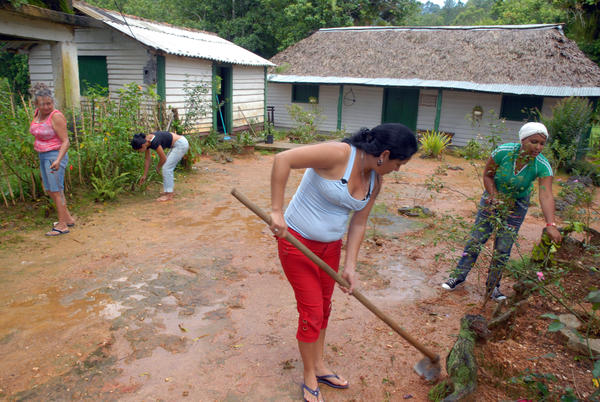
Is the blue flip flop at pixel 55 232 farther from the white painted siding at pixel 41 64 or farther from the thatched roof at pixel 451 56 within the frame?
the thatched roof at pixel 451 56

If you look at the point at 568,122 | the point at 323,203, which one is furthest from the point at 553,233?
the point at 568,122

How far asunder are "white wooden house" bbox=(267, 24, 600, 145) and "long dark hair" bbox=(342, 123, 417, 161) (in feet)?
37.9

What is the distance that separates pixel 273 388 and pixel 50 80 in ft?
35.2

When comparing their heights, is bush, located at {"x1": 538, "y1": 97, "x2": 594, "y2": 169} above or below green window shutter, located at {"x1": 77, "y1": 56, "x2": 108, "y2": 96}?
below

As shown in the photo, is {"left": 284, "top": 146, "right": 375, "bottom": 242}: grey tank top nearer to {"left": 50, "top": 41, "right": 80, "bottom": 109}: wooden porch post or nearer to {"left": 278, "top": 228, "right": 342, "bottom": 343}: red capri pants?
{"left": 278, "top": 228, "right": 342, "bottom": 343}: red capri pants

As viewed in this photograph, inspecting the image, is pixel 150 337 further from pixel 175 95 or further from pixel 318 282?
pixel 175 95

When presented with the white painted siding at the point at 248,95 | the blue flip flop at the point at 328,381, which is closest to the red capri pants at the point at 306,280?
the blue flip flop at the point at 328,381

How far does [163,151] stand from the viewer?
6820mm

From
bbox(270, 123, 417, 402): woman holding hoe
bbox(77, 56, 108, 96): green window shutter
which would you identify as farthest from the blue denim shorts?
bbox(77, 56, 108, 96): green window shutter

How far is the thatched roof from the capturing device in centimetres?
1298

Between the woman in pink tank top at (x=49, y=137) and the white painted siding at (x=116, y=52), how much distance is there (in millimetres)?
5802

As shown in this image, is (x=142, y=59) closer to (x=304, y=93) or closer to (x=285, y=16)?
(x=304, y=93)

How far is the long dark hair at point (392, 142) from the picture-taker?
222cm

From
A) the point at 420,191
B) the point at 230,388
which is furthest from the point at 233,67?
the point at 230,388
